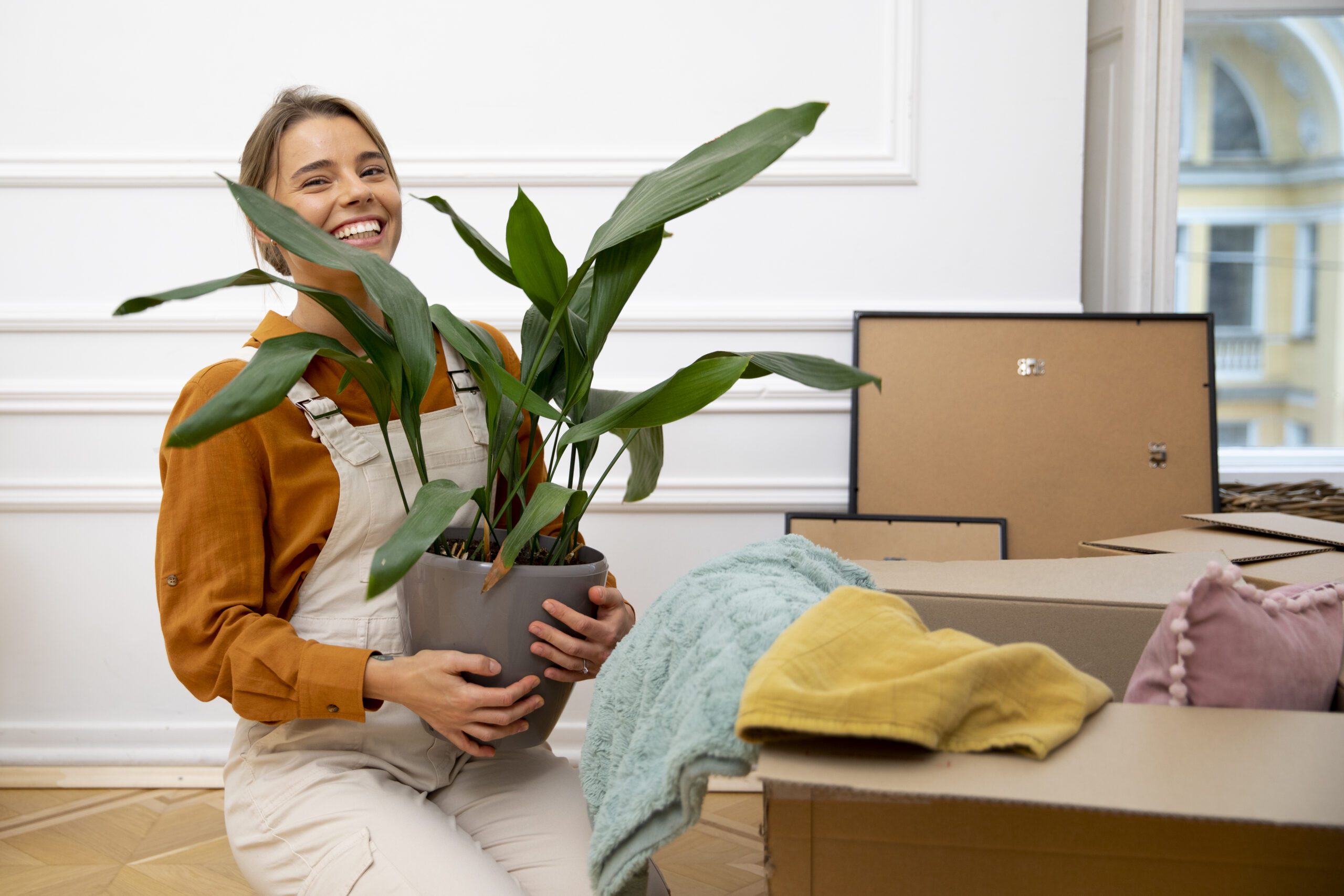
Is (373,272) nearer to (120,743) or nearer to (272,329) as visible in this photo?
(272,329)

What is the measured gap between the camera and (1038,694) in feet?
1.79

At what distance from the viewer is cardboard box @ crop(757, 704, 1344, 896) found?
46 centimetres

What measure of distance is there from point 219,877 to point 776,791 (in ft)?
4.31

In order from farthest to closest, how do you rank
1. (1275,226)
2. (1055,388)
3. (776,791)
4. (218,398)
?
(1275,226)
(1055,388)
(218,398)
(776,791)

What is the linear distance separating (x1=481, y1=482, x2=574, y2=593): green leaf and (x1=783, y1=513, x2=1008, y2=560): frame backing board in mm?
865

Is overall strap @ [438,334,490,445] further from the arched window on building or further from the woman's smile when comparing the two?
the arched window on building

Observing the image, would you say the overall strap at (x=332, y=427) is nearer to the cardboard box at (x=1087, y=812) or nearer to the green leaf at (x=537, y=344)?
the green leaf at (x=537, y=344)

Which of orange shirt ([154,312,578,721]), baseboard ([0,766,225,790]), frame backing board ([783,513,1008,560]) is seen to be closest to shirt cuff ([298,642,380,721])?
orange shirt ([154,312,578,721])

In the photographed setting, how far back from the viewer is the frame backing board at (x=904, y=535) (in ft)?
5.39

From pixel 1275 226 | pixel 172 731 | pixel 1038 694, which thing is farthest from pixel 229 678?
pixel 1275 226

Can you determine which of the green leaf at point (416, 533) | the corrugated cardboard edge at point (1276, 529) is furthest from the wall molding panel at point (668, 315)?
the green leaf at point (416, 533)

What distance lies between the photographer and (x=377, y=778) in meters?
0.99

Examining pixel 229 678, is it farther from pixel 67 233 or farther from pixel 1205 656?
pixel 67 233

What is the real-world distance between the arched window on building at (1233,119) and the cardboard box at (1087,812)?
1882 mm
